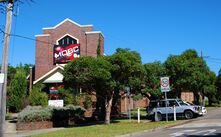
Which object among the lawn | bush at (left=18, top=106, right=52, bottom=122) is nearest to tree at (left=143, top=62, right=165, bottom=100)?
the lawn

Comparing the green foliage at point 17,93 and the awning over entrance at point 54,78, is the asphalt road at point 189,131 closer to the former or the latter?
the awning over entrance at point 54,78

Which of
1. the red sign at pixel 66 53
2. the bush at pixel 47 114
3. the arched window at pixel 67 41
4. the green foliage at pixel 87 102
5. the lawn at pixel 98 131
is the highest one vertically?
the arched window at pixel 67 41

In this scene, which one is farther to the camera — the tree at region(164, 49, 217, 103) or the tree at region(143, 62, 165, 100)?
the tree at region(164, 49, 217, 103)

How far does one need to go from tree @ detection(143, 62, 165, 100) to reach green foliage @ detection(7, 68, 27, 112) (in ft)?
45.0

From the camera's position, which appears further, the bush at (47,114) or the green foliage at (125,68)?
the bush at (47,114)

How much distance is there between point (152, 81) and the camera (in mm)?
33719

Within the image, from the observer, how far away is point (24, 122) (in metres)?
27.5

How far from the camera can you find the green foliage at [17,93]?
136 ft

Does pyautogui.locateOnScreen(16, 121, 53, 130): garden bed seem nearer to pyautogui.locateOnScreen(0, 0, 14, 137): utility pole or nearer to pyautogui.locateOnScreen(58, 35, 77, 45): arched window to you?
pyautogui.locateOnScreen(0, 0, 14, 137): utility pole

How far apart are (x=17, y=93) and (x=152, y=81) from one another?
1561 centimetres

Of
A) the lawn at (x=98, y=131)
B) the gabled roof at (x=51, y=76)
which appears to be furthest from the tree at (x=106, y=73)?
the gabled roof at (x=51, y=76)

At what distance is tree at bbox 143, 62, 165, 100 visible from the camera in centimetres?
3366

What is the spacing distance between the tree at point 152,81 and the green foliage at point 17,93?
540 inches

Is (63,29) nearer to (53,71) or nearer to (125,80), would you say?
(53,71)
